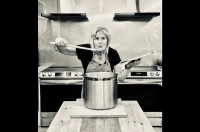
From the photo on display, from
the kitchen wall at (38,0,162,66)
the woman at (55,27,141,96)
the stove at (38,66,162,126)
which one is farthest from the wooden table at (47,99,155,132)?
the kitchen wall at (38,0,162,66)

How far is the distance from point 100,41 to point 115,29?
2.95 feet

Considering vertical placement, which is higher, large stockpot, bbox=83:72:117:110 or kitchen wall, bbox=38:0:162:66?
kitchen wall, bbox=38:0:162:66

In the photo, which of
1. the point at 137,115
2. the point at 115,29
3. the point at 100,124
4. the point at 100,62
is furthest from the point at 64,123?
the point at 115,29

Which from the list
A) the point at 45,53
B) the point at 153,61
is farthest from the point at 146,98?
the point at 45,53

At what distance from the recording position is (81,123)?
136 centimetres

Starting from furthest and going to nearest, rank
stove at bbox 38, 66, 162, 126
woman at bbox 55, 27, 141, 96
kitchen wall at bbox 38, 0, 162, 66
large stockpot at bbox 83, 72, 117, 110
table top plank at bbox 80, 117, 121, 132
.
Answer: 1. kitchen wall at bbox 38, 0, 162, 66
2. stove at bbox 38, 66, 162, 126
3. woman at bbox 55, 27, 141, 96
4. large stockpot at bbox 83, 72, 117, 110
5. table top plank at bbox 80, 117, 121, 132

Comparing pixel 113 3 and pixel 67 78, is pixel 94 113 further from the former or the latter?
pixel 113 3

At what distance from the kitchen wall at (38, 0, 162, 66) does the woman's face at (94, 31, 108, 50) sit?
803 mm

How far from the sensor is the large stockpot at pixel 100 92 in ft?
4.71

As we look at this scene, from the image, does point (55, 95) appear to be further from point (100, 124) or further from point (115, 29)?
point (100, 124)

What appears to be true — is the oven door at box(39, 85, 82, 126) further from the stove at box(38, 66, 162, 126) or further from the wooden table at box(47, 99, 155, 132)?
the wooden table at box(47, 99, 155, 132)

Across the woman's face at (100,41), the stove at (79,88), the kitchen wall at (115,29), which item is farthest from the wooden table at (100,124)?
the kitchen wall at (115,29)

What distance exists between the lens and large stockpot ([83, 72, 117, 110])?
144 centimetres

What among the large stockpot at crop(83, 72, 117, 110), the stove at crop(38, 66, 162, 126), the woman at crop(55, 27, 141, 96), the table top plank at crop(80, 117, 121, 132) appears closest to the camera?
the table top plank at crop(80, 117, 121, 132)
